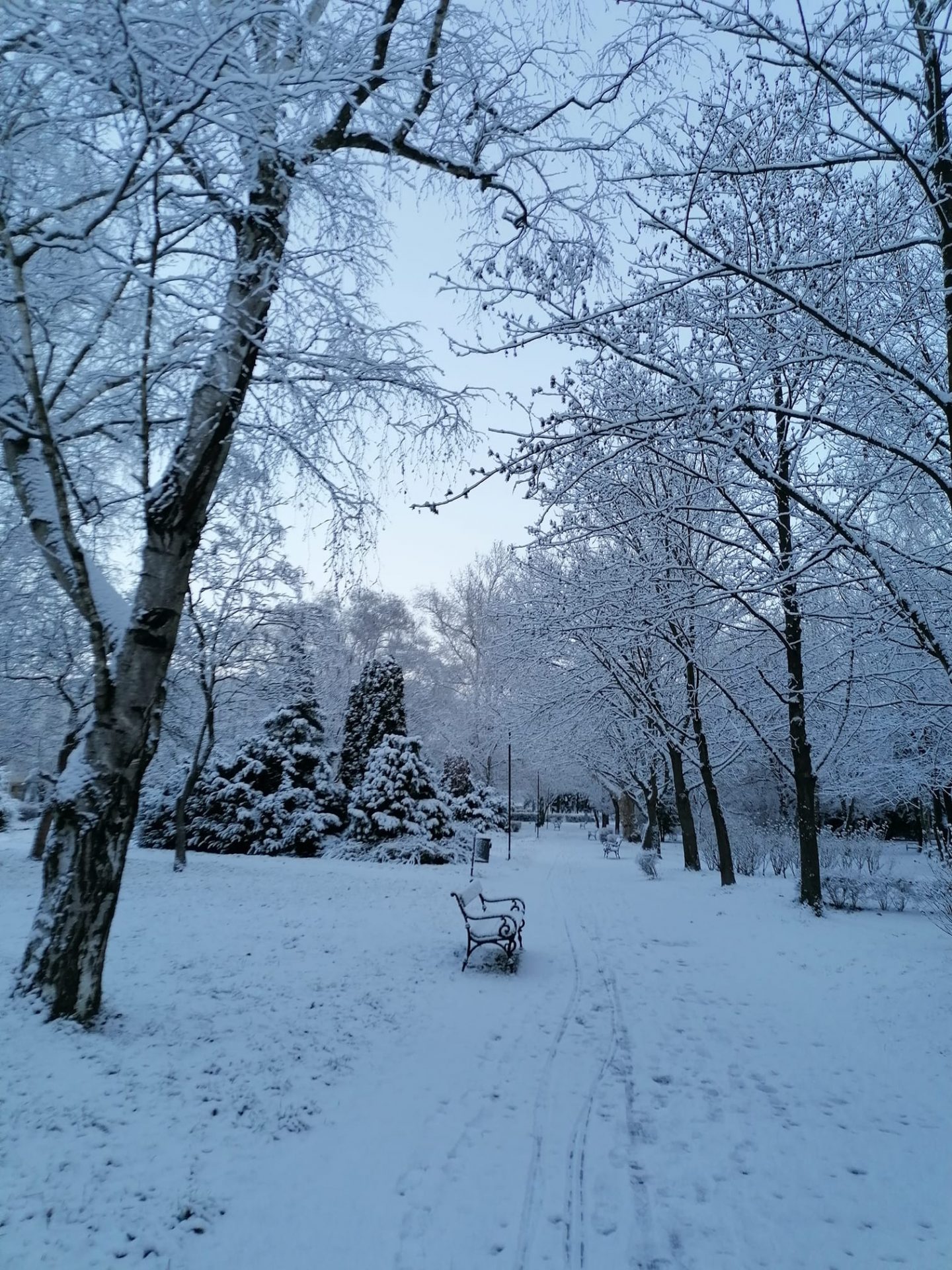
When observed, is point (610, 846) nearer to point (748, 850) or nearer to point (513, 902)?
point (748, 850)

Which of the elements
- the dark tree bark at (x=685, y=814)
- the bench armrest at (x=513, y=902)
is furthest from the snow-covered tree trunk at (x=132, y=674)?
the dark tree bark at (x=685, y=814)

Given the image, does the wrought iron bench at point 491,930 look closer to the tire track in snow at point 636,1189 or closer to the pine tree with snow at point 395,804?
the tire track in snow at point 636,1189

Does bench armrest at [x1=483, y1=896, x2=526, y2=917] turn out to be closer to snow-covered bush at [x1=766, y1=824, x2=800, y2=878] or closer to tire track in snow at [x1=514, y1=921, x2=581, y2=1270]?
tire track in snow at [x1=514, y1=921, x2=581, y2=1270]

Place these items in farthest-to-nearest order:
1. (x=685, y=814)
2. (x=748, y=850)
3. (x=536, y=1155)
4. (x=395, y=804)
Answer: (x=395, y=804) → (x=748, y=850) → (x=685, y=814) → (x=536, y=1155)

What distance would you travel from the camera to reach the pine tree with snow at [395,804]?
18.5 meters

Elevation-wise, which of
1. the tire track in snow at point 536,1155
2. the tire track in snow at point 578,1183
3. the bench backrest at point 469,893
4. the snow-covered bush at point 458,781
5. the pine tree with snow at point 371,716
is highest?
the pine tree with snow at point 371,716

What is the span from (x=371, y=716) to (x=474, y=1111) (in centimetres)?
1730

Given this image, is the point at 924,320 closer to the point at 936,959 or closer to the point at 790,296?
the point at 790,296

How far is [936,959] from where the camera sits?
8047 millimetres

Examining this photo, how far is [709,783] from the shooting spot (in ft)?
47.7

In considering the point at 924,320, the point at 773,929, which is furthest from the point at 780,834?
the point at 924,320

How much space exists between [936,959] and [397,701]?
50.8 ft

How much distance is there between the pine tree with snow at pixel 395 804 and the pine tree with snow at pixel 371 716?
1.79m

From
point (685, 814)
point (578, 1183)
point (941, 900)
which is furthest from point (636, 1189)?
point (685, 814)
